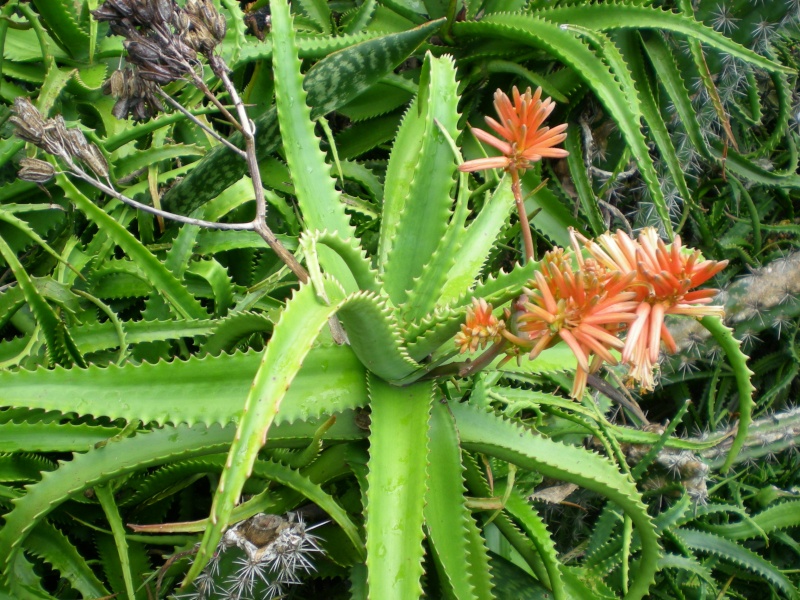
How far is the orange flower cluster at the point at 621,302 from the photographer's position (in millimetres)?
438

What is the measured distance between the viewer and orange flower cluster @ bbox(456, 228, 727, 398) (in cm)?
44

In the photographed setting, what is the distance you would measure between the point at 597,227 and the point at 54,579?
1.05 m

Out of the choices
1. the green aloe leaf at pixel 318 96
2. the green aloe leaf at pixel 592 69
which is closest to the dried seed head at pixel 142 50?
the green aloe leaf at pixel 318 96

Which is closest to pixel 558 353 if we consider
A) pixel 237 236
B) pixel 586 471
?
pixel 586 471

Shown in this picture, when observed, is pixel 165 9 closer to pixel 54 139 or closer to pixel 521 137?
pixel 54 139

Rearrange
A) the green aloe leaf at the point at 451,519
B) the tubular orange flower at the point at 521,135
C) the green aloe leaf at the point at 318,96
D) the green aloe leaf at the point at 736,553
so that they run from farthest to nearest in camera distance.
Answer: the green aloe leaf at the point at 736,553 < the green aloe leaf at the point at 318,96 < the green aloe leaf at the point at 451,519 < the tubular orange flower at the point at 521,135

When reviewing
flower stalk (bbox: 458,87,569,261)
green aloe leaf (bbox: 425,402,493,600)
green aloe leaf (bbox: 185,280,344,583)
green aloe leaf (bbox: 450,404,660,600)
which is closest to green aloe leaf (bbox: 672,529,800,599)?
green aloe leaf (bbox: 450,404,660,600)

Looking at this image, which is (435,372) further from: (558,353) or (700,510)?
(700,510)

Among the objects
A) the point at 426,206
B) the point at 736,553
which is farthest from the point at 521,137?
the point at 736,553

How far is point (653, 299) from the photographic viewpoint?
1.50 ft

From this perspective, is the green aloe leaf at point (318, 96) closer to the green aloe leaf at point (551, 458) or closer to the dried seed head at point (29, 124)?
the dried seed head at point (29, 124)

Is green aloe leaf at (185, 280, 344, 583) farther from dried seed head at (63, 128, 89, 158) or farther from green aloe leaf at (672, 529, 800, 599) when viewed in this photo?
green aloe leaf at (672, 529, 800, 599)

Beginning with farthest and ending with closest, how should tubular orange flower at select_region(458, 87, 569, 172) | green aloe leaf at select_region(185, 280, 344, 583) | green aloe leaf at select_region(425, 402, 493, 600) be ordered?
1. green aloe leaf at select_region(425, 402, 493, 600)
2. tubular orange flower at select_region(458, 87, 569, 172)
3. green aloe leaf at select_region(185, 280, 344, 583)

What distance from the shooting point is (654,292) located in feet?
1.49
